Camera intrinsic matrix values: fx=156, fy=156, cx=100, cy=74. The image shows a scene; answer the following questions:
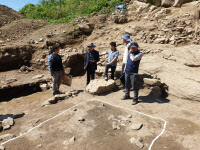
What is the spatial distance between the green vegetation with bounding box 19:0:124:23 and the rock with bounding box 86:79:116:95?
23.0 ft

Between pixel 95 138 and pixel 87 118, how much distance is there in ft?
2.56

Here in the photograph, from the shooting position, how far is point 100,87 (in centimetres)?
521

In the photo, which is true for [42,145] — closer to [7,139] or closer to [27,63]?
[7,139]

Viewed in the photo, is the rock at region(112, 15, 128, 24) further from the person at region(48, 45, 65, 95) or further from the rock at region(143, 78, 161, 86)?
the person at region(48, 45, 65, 95)

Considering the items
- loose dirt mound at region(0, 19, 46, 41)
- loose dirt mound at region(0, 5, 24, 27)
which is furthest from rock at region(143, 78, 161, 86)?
loose dirt mound at region(0, 5, 24, 27)

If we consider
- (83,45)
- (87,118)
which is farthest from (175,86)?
(83,45)

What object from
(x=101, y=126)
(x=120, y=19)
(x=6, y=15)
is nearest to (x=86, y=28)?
(x=120, y=19)

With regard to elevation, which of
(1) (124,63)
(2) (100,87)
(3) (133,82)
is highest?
(1) (124,63)

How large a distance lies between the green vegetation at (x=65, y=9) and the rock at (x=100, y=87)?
7.01 meters

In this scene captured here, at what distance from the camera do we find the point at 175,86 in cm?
505

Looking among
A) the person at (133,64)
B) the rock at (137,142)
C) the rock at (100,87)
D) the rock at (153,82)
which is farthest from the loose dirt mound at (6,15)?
the rock at (137,142)

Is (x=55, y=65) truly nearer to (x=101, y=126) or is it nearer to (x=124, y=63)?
(x=124, y=63)

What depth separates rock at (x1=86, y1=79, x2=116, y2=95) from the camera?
17.0 ft

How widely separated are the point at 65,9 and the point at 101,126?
11.8 meters
